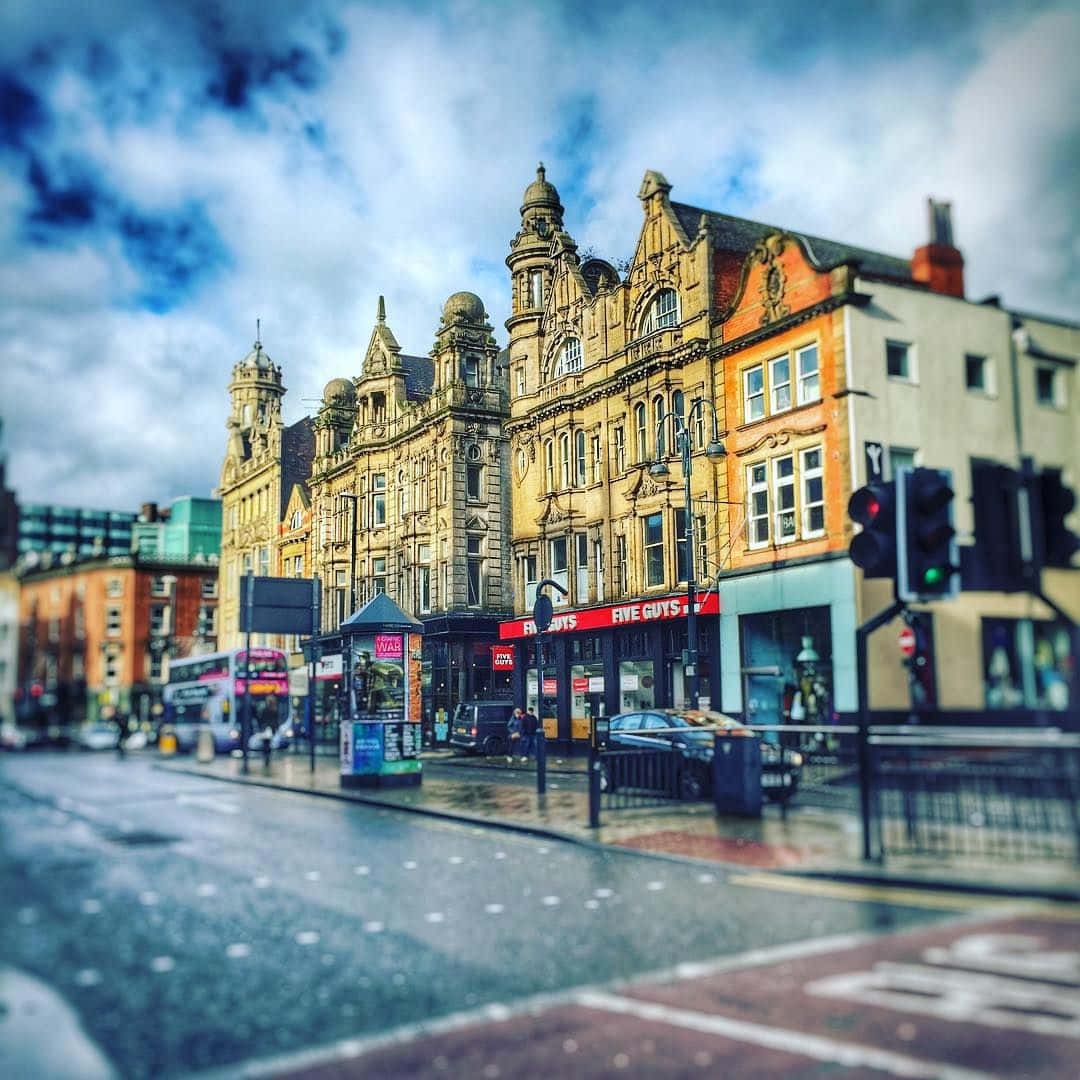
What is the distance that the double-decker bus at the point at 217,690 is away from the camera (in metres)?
5.71

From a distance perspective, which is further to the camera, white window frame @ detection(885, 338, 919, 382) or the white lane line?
white window frame @ detection(885, 338, 919, 382)

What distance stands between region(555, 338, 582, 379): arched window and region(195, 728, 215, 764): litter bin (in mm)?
31892

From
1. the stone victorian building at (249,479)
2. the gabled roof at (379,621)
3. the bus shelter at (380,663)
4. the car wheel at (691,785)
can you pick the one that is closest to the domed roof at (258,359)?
the stone victorian building at (249,479)

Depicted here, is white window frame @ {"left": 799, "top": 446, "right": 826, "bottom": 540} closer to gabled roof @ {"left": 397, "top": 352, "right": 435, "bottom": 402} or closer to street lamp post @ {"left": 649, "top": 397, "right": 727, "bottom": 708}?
street lamp post @ {"left": 649, "top": 397, "right": 727, "bottom": 708}

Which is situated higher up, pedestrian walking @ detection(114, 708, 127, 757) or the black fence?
pedestrian walking @ detection(114, 708, 127, 757)

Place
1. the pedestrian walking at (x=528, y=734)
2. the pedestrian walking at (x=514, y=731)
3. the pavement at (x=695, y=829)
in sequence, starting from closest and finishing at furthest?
the pavement at (x=695, y=829), the pedestrian walking at (x=528, y=734), the pedestrian walking at (x=514, y=731)

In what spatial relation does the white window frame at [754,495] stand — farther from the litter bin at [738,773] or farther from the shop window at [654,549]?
the shop window at [654,549]

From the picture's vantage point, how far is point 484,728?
40.0m

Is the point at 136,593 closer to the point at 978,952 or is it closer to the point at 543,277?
the point at 978,952

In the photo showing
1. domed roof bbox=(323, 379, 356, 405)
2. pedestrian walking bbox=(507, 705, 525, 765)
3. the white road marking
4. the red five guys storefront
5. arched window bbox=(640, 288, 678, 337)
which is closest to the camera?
the white road marking

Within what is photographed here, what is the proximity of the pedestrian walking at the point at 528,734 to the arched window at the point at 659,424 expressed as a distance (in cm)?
950

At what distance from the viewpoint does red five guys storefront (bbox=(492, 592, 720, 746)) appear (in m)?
33.2

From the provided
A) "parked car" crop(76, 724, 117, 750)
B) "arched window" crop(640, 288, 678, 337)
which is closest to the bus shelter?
"arched window" crop(640, 288, 678, 337)

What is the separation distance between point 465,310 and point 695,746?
3608 cm
